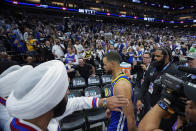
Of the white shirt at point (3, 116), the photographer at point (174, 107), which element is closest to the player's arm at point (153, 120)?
the photographer at point (174, 107)

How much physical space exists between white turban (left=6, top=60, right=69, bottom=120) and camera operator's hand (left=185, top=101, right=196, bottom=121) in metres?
0.97

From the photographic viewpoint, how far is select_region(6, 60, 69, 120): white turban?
2.53ft

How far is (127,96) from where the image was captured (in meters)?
1.60

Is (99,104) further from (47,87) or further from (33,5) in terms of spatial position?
(33,5)

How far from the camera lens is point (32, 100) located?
0.77 meters

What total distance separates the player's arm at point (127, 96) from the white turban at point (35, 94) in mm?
960

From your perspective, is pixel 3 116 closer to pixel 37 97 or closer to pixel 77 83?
pixel 37 97

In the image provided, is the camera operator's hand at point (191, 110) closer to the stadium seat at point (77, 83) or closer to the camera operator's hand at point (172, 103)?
the camera operator's hand at point (172, 103)

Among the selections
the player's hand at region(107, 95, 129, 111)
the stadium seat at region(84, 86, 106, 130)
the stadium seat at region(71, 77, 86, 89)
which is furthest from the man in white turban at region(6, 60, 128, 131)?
the stadium seat at region(71, 77, 86, 89)

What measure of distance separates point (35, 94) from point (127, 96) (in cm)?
119

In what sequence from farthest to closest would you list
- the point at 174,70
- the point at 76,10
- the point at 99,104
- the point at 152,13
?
the point at 152,13 → the point at 76,10 → the point at 174,70 → the point at 99,104

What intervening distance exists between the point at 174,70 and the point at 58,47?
6000 mm

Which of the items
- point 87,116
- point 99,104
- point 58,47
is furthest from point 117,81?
point 58,47

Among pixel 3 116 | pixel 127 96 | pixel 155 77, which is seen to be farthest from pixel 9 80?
pixel 155 77
